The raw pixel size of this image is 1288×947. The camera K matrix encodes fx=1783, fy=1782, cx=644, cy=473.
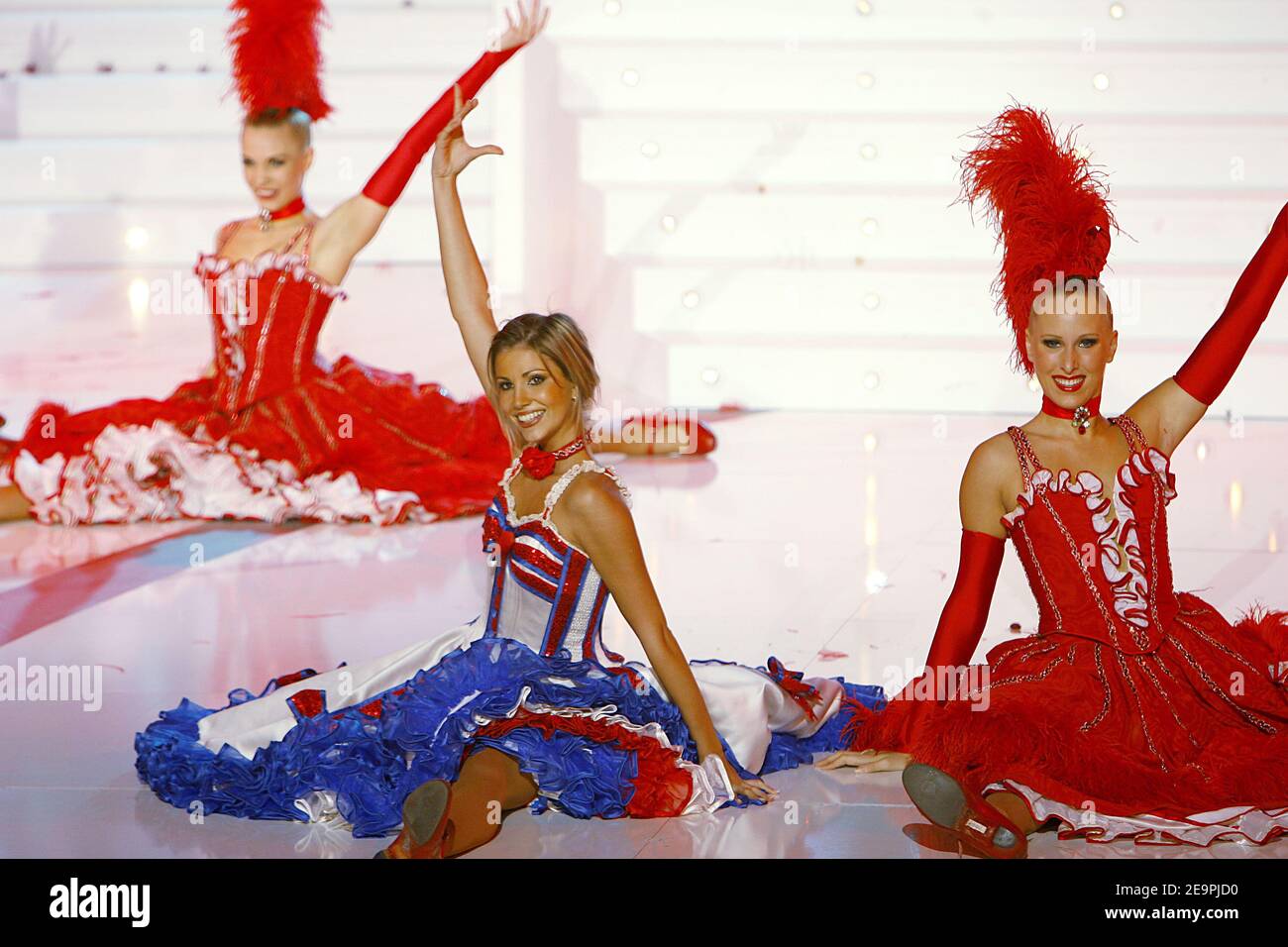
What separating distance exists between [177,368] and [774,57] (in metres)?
2.64

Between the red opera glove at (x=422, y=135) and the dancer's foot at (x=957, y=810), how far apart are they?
1318mm

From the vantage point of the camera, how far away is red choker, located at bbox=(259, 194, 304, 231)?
186 inches

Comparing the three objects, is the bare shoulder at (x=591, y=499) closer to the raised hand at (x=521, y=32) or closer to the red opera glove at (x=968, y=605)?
the red opera glove at (x=968, y=605)

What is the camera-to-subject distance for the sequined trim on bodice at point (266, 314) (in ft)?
15.3

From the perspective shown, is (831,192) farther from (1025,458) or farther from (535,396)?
(535,396)

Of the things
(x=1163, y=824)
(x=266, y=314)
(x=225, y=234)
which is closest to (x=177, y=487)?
(x=266, y=314)

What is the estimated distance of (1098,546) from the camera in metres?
2.47

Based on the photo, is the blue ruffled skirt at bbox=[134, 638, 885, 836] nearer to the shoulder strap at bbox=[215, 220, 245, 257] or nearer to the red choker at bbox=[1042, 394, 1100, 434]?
the red choker at bbox=[1042, 394, 1100, 434]

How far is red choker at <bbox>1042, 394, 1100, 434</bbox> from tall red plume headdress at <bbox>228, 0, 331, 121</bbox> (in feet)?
8.98

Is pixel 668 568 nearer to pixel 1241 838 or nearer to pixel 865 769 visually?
pixel 865 769

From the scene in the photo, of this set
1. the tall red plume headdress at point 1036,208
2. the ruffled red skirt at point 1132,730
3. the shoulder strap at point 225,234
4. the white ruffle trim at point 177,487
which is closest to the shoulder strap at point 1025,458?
the tall red plume headdress at point 1036,208

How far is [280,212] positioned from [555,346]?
2503 mm

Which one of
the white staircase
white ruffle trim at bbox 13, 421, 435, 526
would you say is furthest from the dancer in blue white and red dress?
the white staircase
